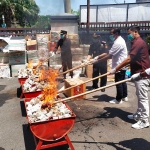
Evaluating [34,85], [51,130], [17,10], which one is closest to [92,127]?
[51,130]

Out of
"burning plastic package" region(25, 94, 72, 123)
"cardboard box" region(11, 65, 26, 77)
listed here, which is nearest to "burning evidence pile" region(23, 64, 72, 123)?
"burning plastic package" region(25, 94, 72, 123)

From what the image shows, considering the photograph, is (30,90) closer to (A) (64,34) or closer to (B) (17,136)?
(B) (17,136)

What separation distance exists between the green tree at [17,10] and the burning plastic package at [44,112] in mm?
16791

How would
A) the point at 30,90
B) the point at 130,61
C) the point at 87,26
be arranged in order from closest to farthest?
the point at 130,61, the point at 30,90, the point at 87,26

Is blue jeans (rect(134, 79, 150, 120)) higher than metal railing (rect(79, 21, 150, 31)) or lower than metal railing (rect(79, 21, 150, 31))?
lower

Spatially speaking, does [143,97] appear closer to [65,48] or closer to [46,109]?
[46,109]

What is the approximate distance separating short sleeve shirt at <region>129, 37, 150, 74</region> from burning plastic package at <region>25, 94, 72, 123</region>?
1.88 meters

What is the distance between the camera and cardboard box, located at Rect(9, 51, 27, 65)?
915cm

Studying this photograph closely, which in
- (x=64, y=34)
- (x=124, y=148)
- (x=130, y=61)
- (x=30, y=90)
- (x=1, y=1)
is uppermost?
(x=1, y=1)

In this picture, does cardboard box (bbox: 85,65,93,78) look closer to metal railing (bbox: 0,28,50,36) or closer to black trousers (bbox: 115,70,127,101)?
black trousers (bbox: 115,70,127,101)

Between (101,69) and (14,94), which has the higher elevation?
(101,69)

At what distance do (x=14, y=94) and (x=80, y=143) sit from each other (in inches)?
156

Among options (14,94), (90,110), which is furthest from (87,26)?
(90,110)

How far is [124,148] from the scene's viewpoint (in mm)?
3801
